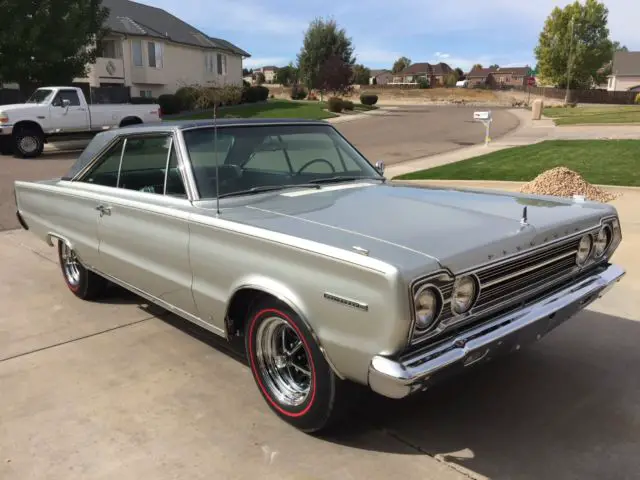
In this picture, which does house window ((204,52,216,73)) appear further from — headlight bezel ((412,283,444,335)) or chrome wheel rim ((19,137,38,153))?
headlight bezel ((412,283,444,335))

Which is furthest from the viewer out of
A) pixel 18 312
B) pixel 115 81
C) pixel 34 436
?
pixel 115 81

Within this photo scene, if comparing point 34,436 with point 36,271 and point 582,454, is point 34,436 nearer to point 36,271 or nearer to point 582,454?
point 582,454

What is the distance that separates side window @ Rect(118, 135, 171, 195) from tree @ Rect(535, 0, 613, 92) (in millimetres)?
78330

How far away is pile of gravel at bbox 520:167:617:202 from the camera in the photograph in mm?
8438

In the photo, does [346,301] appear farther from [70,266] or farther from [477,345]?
[70,266]

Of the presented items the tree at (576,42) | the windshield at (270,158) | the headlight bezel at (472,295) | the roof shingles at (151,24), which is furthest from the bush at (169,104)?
the tree at (576,42)

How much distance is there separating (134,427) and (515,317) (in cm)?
212

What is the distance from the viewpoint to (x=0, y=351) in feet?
13.4

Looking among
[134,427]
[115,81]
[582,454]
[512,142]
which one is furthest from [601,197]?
[115,81]

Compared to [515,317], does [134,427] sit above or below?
below

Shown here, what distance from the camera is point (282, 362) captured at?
3.14 meters

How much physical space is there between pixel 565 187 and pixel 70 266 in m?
6.90

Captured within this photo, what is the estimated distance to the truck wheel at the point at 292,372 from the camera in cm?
276

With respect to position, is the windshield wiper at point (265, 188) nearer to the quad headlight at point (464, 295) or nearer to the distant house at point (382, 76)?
the quad headlight at point (464, 295)
